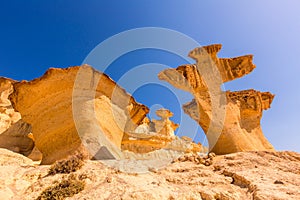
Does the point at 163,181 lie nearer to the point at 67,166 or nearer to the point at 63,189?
the point at 63,189

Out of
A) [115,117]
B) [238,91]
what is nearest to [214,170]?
[115,117]

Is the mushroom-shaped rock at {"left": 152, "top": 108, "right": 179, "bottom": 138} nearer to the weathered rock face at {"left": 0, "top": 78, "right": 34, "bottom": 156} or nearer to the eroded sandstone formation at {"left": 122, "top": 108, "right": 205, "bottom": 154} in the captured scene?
the eroded sandstone formation at {"left": 122, "top": 108, "right": 205, "bottom": 154}

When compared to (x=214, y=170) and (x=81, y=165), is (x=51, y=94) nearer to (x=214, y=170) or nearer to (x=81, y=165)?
(x=81, y=165)

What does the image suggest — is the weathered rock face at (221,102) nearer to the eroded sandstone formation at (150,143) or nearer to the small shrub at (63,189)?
the eroded sandstone formation at (150,143)

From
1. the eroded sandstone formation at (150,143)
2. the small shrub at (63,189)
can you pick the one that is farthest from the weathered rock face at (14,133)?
the small shrub at (63,189)

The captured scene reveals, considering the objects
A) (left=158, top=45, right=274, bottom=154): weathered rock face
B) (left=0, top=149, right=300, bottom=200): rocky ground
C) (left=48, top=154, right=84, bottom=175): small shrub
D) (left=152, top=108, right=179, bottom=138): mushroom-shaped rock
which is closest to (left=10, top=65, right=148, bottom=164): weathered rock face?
(left=48, top=154, right=84, bottom=175): small shrub

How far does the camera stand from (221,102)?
29.6 ft

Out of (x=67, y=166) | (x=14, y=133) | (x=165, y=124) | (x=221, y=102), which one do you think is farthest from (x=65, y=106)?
(x=165, y=124)

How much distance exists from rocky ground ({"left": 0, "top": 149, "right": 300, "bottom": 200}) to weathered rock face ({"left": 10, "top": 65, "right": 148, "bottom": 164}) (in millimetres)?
2403

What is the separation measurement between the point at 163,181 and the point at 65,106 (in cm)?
463

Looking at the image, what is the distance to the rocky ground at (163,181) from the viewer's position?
3.20m

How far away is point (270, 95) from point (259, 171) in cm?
852

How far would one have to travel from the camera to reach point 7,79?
15.6 metres

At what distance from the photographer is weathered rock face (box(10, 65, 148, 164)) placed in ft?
22.0
